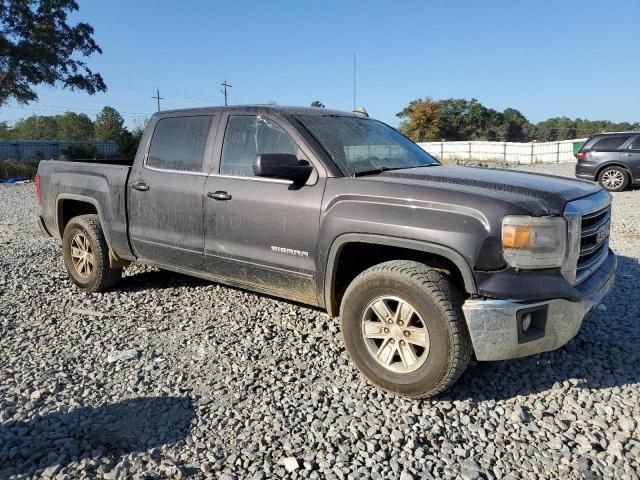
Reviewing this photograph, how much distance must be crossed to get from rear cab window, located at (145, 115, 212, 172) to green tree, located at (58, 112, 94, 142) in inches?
3436

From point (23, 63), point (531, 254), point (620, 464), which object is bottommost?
point (620, 464)

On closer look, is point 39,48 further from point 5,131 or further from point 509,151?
point 5,131

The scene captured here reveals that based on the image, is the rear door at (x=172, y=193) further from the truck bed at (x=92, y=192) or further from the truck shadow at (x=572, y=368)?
the truck shadow at (x=572, y=368)

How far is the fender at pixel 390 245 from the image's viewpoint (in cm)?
287

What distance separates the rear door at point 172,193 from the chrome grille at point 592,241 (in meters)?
2.81

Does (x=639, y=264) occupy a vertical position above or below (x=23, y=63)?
below

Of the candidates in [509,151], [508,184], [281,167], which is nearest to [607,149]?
[508,184]

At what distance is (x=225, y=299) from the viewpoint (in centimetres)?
493

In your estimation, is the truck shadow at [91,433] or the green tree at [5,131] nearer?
the truck shadow at [91,433]

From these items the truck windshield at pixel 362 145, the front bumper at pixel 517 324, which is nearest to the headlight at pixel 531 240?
the front bumper at pixel 517 324

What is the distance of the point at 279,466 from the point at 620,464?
68.0 inches

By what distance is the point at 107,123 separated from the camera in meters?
77.8

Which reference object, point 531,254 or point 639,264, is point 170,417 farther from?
point 639,264

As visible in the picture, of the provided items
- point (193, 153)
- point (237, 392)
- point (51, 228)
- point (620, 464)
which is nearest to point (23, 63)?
point (51, 228)
